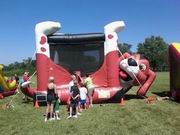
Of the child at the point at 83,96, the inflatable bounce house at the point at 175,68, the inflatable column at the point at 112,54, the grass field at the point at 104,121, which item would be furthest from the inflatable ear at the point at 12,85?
the inflatable bounce house at the point at 175,68

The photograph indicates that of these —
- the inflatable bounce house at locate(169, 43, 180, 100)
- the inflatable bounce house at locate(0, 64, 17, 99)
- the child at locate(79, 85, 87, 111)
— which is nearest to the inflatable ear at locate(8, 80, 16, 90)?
the inflatable bounce house at locate(0, 64, 17, 99)

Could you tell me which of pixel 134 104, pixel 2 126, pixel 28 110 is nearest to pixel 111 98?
pixel 134 104

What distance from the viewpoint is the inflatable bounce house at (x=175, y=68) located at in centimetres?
1680

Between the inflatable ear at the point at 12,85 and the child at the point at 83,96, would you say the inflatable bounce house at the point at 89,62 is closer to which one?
the child at the point at 83,96

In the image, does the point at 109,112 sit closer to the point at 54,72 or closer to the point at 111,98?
the point at 111,98

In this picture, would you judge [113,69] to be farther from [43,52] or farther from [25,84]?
[25,84]

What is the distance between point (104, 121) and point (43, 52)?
5570 mm

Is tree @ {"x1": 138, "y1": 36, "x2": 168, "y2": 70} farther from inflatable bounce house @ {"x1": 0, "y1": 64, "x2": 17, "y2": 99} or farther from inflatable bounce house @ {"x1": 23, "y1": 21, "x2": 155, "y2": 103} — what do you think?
inflatable bounce house @ {"x1": 23, "y1": 21, "x2": 155, "y2": 103}

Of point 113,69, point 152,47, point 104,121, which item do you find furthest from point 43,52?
point 152,47

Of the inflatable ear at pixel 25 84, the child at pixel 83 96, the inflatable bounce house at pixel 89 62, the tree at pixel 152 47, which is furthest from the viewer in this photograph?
the tree at pixel 152 47

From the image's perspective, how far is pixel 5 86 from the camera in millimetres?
21406

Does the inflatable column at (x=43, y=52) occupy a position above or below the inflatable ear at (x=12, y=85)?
above

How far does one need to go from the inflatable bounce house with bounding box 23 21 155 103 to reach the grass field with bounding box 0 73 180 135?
1.21 m

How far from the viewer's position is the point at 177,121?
11344 mm
